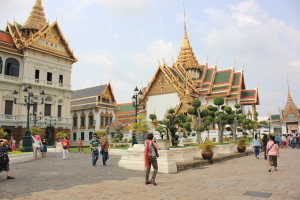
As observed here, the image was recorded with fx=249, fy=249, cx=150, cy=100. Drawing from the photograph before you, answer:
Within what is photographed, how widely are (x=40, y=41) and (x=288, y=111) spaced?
46998mm

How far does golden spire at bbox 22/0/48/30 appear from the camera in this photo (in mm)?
34388

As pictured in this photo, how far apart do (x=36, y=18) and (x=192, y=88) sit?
81.6ft

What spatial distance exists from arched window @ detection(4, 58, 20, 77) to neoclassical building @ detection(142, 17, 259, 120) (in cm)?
1753

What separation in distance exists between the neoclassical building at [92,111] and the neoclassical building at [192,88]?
7.31m

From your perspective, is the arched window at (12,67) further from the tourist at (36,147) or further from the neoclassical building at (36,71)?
the tourist at (36,147)

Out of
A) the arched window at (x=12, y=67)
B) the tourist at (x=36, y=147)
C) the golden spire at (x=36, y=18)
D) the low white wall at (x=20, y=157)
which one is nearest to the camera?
the low white wall at (x=20, y=157)

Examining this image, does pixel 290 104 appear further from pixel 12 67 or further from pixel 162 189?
pixel 162 189

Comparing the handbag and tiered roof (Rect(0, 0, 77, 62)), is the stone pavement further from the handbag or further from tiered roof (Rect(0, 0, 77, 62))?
tiered roof (Rect(0, 0, 77, 62))

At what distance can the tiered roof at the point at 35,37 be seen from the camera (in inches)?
1190

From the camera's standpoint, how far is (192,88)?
124 feet

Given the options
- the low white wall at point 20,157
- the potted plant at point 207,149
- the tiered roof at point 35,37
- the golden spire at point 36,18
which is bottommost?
the low white wall at point 20,157

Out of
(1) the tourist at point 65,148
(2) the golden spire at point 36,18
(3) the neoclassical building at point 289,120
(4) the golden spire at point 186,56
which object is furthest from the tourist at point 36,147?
(3) the neoclassical building at point 289,120

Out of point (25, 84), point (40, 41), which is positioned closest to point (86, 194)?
point (25, 84)

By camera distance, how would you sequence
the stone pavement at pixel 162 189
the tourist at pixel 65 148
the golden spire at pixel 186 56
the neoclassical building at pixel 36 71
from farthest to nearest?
the golden spire at pixel 186 56 → the neoclassical building at pixel 36 71 → the tourist at pixel 65 148 → the stone pavement at pixel 162 189
